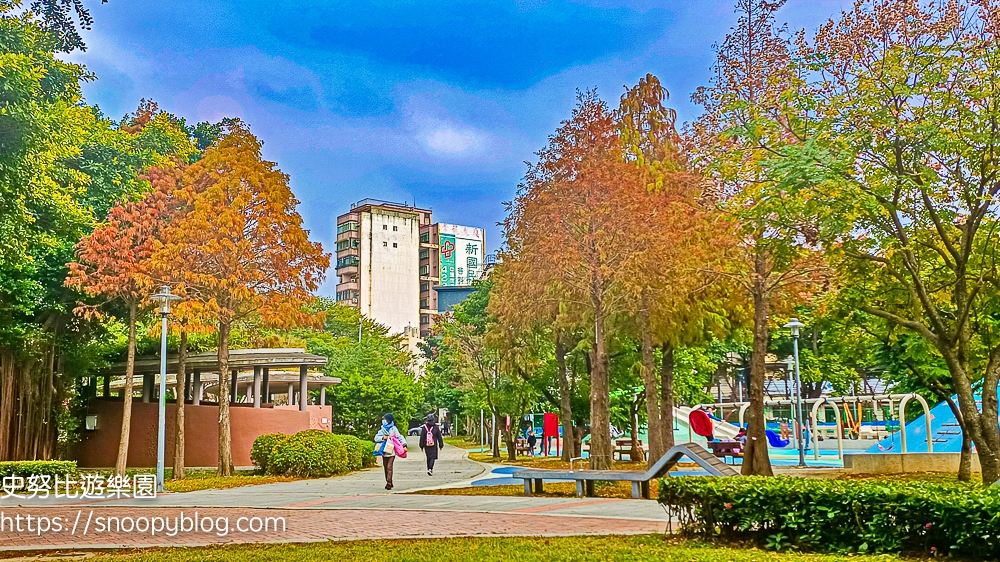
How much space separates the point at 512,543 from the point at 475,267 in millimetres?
91744

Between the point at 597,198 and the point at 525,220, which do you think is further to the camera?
the point at 525,220

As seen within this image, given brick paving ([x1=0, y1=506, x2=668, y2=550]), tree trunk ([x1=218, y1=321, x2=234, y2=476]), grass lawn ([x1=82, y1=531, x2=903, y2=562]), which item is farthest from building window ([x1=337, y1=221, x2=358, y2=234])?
grass lawn ([x1=82, y1=531, x2=903, y2=562])

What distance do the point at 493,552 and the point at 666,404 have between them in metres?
14.2

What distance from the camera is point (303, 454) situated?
75.4 feet

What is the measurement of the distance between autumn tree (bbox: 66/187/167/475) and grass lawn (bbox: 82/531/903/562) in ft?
46.7

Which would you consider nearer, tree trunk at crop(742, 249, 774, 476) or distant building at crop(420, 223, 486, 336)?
A: tree trunk at crop(742, 249, 774, 476)

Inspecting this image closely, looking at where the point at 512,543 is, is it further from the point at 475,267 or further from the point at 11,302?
the point at 475,267

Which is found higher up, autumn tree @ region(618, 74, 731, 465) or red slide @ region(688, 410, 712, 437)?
autumn tree @ region(618, 74, 731, 465)

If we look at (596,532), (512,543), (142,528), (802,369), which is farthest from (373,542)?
(802,369)

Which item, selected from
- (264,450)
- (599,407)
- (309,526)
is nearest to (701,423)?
(599,407)

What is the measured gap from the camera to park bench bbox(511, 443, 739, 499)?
12727 mm

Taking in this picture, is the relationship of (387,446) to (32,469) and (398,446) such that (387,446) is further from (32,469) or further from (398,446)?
(32,469)

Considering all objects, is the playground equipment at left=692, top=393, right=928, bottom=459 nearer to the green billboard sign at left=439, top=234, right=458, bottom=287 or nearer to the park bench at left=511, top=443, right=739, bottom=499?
the park bench at left=511, top=443, right=739, bottom=499

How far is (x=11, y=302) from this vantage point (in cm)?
2145
